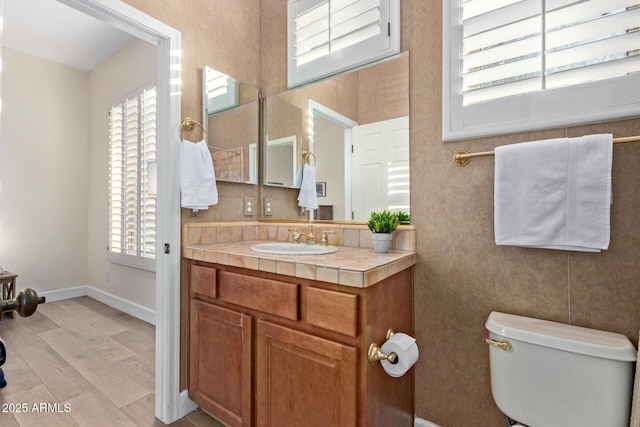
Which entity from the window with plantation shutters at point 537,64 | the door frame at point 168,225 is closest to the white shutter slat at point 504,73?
the window with plantation shutters at point 537,64

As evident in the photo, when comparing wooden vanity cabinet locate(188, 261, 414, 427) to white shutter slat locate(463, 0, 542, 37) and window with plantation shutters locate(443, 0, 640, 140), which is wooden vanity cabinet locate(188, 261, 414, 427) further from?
white shutter slat locate(463, 0, 542, 37)

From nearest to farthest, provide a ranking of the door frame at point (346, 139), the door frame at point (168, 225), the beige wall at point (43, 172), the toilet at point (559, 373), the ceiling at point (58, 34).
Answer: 1. the toilet at point (559, 373)
2. the door frame at point (168, 225)
3. the door frame at point (346, 139)
4. the ceiling at point (58, 34)
5. the beige wall at point (43, 172)

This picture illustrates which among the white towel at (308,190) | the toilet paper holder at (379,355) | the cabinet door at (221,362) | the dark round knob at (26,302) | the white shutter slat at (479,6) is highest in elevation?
the white shutter slat at (479,6)

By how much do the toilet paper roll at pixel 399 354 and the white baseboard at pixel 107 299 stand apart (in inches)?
110

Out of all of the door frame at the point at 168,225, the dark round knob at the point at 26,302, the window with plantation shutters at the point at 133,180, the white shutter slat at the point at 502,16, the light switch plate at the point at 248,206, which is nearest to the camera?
the dark round knob at the point at 26,302

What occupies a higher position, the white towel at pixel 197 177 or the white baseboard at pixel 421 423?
the white towel at pixel 197 177

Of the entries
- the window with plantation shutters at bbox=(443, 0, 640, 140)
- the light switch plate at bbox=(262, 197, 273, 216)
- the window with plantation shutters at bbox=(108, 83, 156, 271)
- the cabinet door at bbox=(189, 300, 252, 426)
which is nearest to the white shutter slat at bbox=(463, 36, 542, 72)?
the window with plantation shutters at bbox=(443, 0, 640, 140)

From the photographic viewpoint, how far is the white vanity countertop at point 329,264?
108 centimetres

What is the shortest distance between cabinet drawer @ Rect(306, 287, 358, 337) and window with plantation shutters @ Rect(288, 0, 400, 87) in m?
1.26

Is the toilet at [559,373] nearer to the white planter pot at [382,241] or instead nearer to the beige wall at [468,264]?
the beige wall at [468,264]

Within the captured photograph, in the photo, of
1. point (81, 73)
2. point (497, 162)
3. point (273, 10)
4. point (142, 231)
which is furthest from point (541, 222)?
point (81, 73)

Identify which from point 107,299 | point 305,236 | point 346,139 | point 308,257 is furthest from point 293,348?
point 107,299

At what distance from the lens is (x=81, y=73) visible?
4055 millimetres

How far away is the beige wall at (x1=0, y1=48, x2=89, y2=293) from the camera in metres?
3.50
